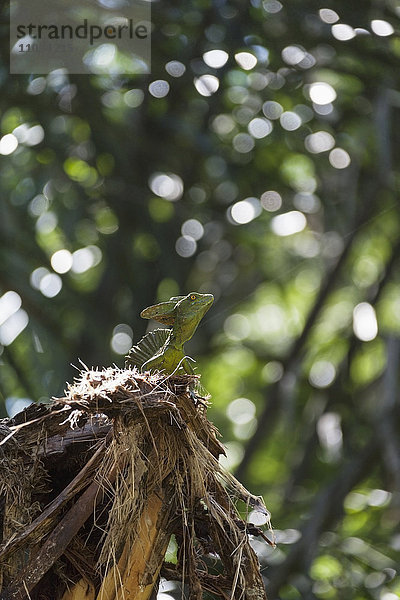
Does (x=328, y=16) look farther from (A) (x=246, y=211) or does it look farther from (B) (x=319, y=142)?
(A) (x=246, y=211)

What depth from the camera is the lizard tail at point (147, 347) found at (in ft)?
13.3

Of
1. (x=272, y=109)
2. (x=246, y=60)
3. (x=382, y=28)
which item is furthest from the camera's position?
(x=272, y=109)

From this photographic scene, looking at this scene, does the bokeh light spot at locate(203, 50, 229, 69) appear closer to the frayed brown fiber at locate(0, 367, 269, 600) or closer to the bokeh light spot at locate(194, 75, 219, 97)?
the bokeh light spot at locate(194, 75, 219, 97)

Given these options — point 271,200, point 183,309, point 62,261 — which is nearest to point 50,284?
point 62,261

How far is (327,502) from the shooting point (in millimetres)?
8281

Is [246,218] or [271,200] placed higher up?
[246,218]

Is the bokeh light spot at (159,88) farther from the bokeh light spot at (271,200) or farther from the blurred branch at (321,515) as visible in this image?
the blurred branch at (321,515)

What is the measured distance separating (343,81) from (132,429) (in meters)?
6.86

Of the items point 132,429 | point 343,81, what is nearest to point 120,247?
point 343,81

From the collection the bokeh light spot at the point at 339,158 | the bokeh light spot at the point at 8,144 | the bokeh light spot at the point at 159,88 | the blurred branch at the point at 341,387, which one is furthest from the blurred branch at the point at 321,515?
the bokeh light spot at the point at 8,144

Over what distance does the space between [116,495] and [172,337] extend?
39.5 inches

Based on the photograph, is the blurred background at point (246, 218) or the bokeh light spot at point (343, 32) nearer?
the bokeh light spot at point (343, 32)

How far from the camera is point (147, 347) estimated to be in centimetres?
410

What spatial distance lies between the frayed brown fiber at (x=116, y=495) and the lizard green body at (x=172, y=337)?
22.8 inches
